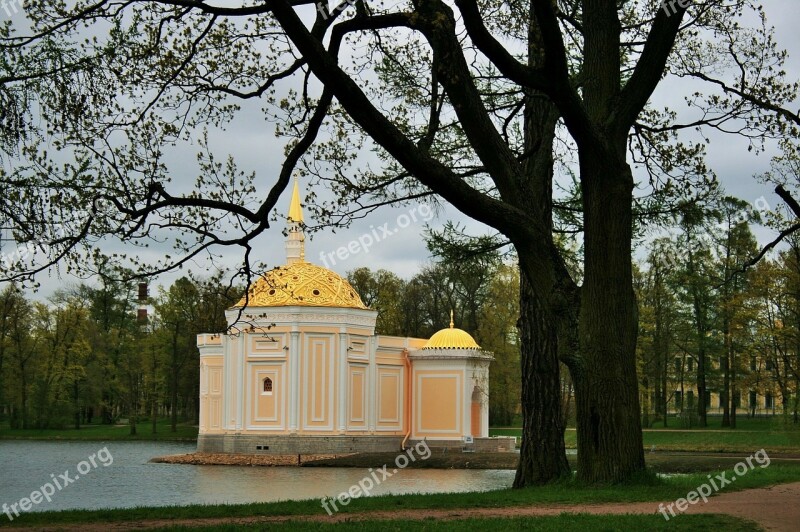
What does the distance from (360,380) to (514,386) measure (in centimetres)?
1523

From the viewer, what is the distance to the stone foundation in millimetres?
40656

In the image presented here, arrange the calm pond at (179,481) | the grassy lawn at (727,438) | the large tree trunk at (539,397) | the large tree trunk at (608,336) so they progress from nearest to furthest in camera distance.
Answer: the large tree trunk at (608,336) → the large tree trunk at (539,397) → the calm pond at (179,481) → the grassy lawn at (727,438)

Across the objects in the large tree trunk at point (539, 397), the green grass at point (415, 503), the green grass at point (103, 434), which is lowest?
the green grass at point (103, 434)

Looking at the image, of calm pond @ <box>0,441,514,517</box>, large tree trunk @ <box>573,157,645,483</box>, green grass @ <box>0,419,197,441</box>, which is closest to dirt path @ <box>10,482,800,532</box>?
large tree trunk @ <box>573,157,645,483</box>

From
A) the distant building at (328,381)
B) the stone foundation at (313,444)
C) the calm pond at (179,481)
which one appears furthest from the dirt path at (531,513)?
the stone foundation at (313,444)

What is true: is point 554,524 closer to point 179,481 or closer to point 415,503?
point 415,503

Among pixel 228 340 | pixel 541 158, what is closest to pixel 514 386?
pixel 228 340

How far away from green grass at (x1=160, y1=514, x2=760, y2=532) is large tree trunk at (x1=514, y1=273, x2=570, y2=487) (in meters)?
5.98

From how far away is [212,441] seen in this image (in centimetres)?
4244

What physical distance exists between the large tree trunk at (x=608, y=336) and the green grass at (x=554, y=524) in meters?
2.03

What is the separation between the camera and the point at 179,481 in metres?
30.4

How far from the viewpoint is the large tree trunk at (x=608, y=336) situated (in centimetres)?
1265

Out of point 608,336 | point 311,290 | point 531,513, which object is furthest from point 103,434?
point 531,513

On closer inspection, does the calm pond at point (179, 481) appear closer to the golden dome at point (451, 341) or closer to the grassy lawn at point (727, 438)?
the grassy lawn at point (727, 438)
